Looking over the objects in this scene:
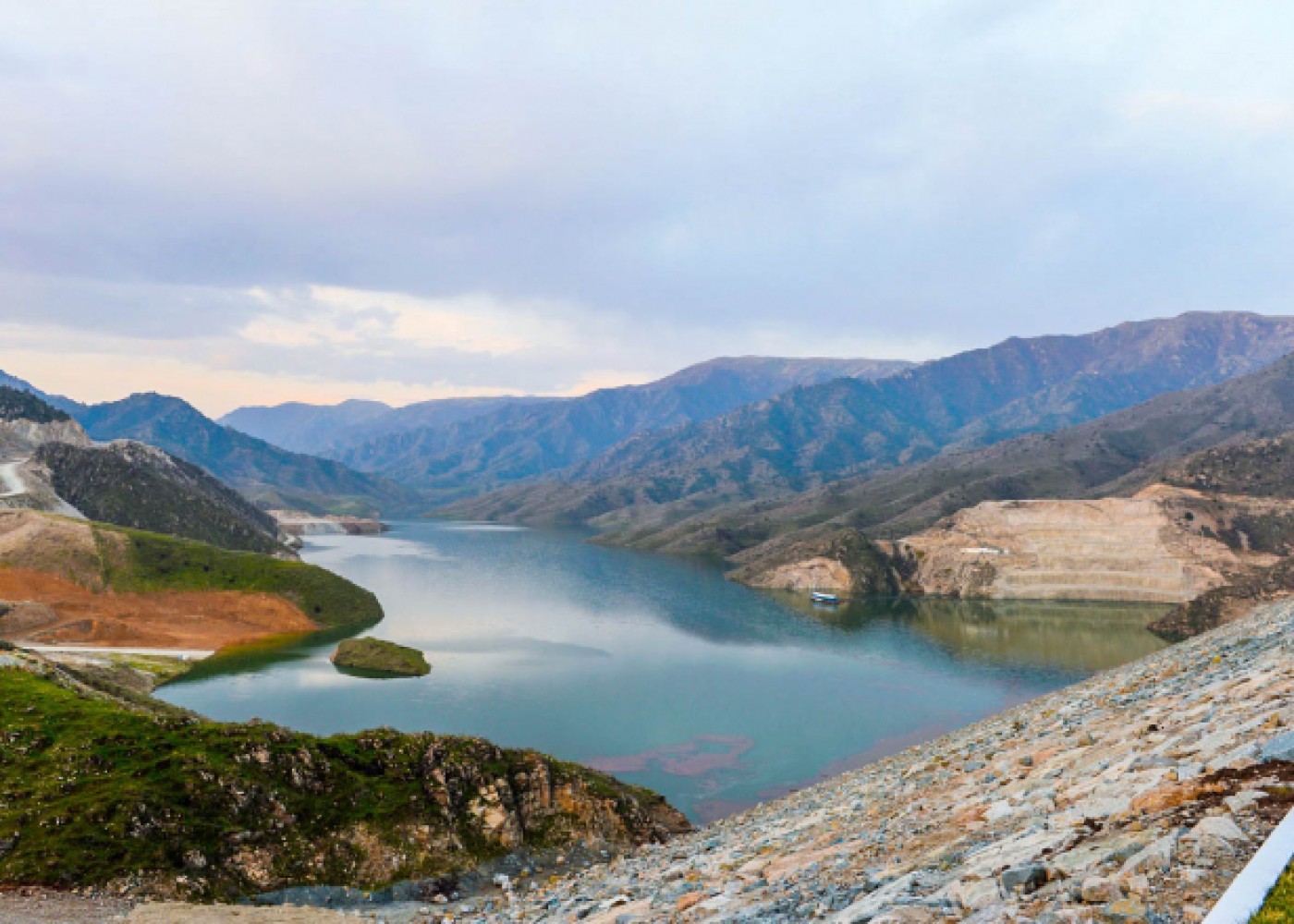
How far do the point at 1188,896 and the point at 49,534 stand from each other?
175351 mm

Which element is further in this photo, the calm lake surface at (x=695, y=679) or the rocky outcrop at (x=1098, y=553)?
the rocky outcrop at (x=1098, y=553)

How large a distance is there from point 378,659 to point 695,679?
151ft

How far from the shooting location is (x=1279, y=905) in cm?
761

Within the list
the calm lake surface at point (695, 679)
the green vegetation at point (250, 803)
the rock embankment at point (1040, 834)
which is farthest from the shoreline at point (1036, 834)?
the calm lake surface at point (695, 679)

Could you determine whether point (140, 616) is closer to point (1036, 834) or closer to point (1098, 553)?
point (1036, 834)

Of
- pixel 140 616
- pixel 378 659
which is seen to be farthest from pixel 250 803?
pixel 140 616

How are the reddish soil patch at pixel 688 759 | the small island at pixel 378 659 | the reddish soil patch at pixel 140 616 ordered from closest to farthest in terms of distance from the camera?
1. the reddish soil patch at pixel 688 759
2. the small island at pixel 378 659
3. the reddish soil patch at pixel 140 616

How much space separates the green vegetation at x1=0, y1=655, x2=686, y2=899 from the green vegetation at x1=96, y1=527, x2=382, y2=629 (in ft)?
333

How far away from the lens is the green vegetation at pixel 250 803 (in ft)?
98.5

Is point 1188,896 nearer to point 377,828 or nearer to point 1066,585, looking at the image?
point 377,828

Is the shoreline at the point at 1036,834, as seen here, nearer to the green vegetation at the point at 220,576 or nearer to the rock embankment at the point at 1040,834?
the rock embankment at the point at 1040,834

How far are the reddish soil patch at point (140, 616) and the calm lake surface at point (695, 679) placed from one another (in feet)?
53.4

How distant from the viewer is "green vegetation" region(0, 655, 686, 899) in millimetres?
30016

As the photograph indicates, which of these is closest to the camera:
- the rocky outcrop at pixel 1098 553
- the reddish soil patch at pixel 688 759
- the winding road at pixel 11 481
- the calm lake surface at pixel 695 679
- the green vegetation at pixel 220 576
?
the reddish soil patch at pixel 688 759
